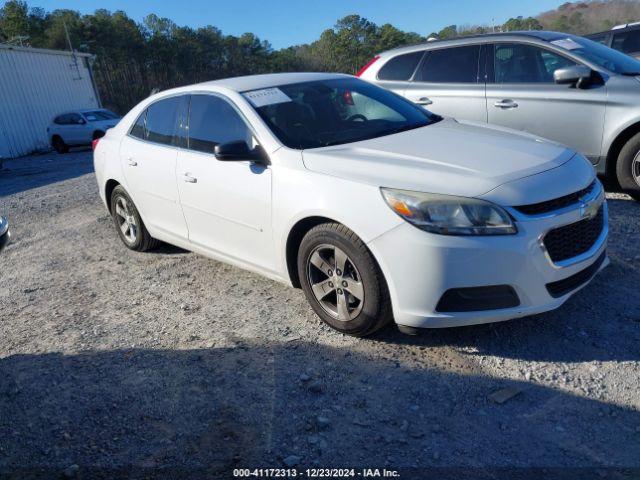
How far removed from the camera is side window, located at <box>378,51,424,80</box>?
6.93 m

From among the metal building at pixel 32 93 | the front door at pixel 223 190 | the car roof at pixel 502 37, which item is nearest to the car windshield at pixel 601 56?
the car roof at pixel 502 37

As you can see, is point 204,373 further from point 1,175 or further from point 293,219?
point 1,175

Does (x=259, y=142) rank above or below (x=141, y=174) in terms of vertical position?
above

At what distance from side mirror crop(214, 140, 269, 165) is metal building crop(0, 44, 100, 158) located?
20811mm

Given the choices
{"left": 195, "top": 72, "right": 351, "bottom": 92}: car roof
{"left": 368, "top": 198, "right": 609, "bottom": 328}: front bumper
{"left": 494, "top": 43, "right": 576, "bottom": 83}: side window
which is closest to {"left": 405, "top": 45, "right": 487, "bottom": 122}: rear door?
{"left": 494, "top": 43, "right": 576, "bottom": 83}: side window

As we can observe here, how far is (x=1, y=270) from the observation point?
562 centimetres

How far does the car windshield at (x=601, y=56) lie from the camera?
566cm

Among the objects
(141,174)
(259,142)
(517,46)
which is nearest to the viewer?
(259,142)

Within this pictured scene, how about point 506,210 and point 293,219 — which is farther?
point 293,219

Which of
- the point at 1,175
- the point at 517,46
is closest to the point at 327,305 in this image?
the point at 517,46

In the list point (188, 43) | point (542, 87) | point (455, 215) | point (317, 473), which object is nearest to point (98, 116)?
point (542, 87)

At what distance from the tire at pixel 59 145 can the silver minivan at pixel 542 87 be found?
57.0 feet

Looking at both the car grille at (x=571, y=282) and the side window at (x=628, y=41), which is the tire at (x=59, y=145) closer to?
the side window at (x=628, y=41)

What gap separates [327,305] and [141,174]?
236 cm
